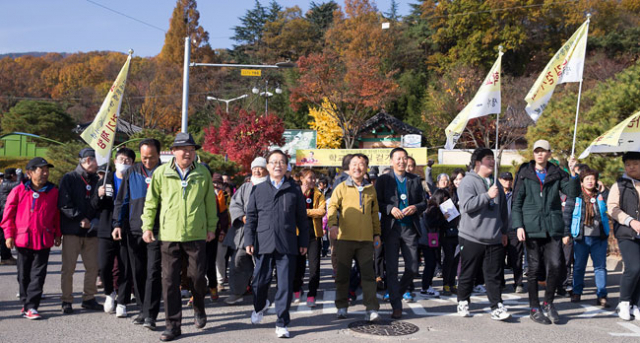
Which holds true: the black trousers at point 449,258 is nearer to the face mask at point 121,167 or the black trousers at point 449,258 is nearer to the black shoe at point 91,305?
the face mask at point 121,167

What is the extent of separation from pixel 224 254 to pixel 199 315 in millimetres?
2458

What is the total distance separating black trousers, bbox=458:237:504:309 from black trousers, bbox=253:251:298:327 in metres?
2.16

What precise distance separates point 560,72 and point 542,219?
2.71 metres

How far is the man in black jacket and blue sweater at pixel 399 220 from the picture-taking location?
6383 mm

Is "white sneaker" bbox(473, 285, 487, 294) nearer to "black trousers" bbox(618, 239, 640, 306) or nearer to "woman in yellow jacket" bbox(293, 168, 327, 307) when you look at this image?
"black trousers" bbox(618, 239, 640, 306)

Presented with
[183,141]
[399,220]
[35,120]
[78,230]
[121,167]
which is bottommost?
[78,230]

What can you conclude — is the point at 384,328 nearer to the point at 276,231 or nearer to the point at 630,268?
the point at 276,231

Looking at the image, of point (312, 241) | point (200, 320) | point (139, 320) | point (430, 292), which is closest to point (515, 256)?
point (430, 292)

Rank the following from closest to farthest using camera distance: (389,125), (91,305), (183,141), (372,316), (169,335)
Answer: (169,335) → (183,141) → (372,316) → (91,305) → (389,125)

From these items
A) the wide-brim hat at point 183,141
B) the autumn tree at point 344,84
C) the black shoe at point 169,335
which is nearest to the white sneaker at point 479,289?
the black shoe at point 169,335

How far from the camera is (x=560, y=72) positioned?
7707 mm

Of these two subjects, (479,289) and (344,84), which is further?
(344,84)

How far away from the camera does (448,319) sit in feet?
21.0

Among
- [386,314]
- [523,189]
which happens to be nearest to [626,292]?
[523,189]
